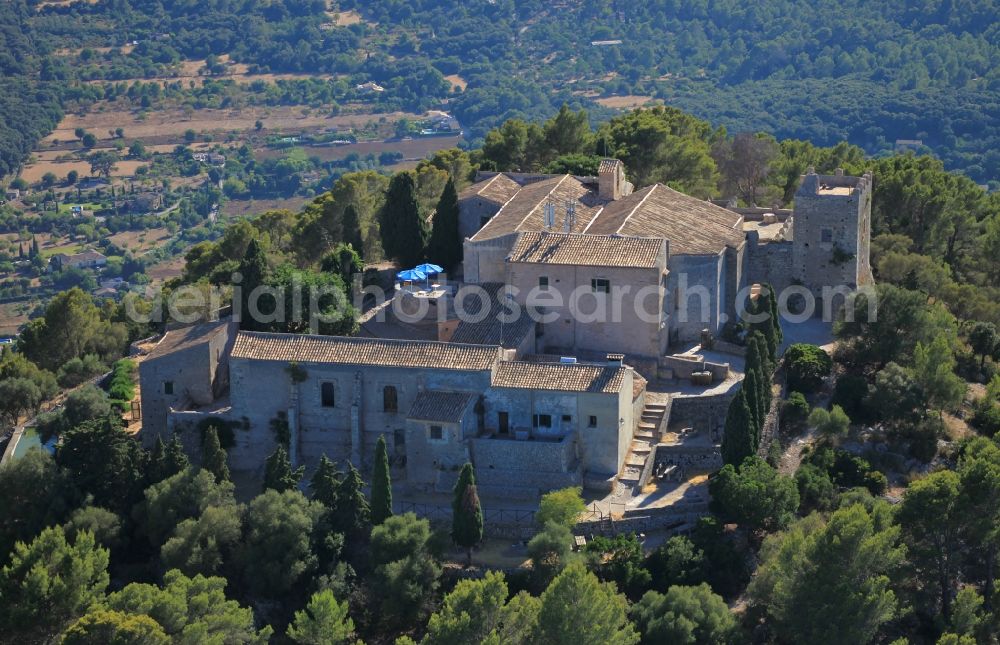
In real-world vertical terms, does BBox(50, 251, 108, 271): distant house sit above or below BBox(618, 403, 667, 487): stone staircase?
below

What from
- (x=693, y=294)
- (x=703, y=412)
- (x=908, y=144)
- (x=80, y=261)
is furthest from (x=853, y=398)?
(x=80, y=261)

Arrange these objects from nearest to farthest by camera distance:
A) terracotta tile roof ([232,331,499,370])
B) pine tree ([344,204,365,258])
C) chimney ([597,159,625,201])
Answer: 1. terracotta tile roof ([232,331,499,370])
2. chimney ([597,159,625,201])
3. pine tree ([344,204,365,258])

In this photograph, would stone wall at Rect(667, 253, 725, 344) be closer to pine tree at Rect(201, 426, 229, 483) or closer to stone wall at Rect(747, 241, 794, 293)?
stone wall at Rect(747, 241, 794, 293)

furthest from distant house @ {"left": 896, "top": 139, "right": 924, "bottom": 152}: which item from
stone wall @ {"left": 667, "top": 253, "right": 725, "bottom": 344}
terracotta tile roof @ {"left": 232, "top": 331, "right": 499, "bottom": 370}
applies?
terracotta tile roof @ {"left": 232, "top": 331, "right": 499, "bottom": 370}

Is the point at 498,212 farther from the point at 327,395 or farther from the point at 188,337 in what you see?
the point at 188,337

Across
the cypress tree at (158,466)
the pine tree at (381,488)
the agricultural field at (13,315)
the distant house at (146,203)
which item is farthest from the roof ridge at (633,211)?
the distant house at (146,203)

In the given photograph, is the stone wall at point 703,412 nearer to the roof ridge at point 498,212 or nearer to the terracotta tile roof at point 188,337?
the roof ridge at point 498,212
